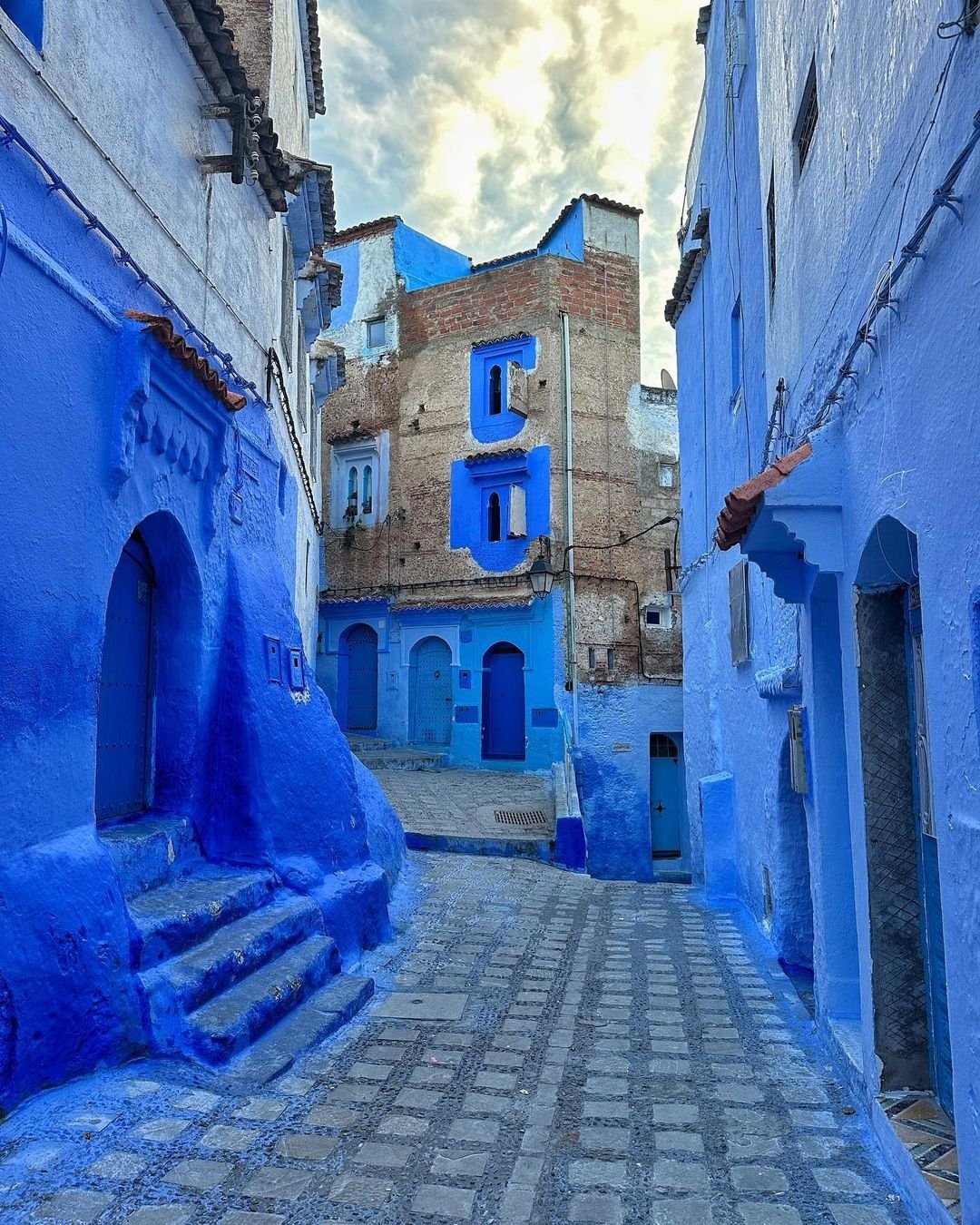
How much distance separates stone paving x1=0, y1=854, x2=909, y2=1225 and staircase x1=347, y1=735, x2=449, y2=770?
12.0 m

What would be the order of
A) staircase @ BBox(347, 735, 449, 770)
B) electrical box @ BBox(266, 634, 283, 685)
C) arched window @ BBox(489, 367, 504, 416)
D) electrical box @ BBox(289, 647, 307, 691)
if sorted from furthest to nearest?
arched window @ BBox(489, 367, 504, 416) → staircase @ BBox(347, 735, 449, 770) → electrical box @ BBox(289, 647, 307, 691) → electrical box @ BBox(266, 634, 283, 685)

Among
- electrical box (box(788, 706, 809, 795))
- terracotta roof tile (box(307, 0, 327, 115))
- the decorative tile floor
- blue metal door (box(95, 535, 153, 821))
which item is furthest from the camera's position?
terracotta roof tile (box(307, 0, 327, 115))

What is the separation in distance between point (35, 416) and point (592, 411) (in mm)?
16772

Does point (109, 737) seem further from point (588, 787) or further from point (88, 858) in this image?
point (588, 787)

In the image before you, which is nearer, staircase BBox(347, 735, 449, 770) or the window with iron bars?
the window with iron bars

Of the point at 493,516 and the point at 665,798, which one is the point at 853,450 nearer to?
the point at 665,798

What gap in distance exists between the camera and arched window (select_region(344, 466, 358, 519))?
2216 cm

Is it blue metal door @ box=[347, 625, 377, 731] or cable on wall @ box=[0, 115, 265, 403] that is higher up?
cable on wall @ box=[0, 115, 265, 403]

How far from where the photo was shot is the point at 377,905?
6750mm

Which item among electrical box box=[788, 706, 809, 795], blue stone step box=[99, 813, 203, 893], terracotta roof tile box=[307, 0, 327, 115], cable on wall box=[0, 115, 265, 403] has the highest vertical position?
terracotta roof tile box=[307, 0, 327, 115]

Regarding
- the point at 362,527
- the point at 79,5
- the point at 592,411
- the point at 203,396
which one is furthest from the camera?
the point at 362,527

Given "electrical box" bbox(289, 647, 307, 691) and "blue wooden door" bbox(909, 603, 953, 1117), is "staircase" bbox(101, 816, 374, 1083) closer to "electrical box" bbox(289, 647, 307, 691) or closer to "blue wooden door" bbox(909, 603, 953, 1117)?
"electrical box" bbox(289, 647, 307, 691)

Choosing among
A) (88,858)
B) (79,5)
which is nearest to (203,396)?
(79,5)

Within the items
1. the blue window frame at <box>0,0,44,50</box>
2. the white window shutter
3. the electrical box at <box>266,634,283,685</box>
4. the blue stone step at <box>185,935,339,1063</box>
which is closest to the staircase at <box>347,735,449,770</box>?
the white window shutter
